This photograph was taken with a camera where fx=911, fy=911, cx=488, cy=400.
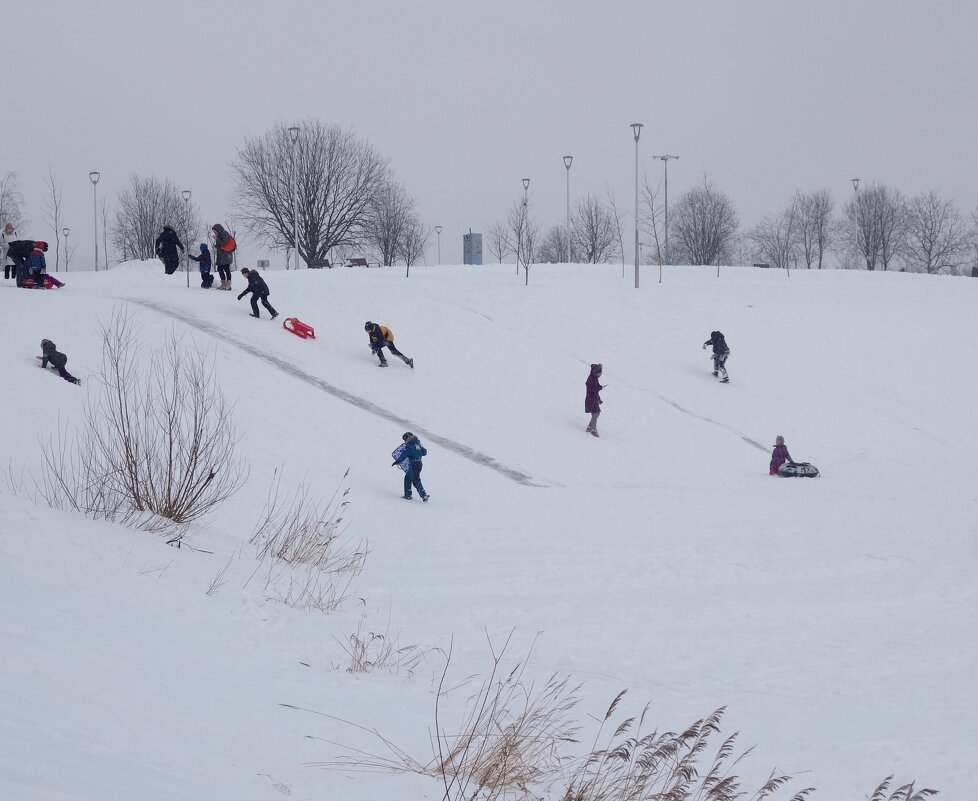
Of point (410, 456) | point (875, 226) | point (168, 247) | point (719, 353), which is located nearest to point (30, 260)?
point (168, 247)

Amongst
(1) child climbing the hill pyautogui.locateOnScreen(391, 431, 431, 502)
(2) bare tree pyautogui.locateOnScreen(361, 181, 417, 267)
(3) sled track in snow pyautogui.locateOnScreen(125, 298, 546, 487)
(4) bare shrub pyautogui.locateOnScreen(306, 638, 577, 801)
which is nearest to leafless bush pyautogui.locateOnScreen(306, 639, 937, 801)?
(4) bare shrub pyautogui.locateOnScreen(306, 638, 577, 801)

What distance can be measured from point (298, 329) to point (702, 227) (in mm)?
51721

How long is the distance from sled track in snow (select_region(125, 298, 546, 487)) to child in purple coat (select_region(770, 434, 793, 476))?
5158 millimetres

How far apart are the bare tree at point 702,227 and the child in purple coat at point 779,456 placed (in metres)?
49.1

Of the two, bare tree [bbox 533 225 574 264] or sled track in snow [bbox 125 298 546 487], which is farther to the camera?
bare tree [bbox 533 225 574 264]

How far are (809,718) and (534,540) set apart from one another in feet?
22.4

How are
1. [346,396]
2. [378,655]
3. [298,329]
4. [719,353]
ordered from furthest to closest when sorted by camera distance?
[719,353] < [298,329] < [346,396] < [378,655]

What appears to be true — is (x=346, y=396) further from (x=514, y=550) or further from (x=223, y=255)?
(x=514, y=550)

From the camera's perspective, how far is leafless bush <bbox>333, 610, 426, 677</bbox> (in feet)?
19.4

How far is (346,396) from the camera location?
19.4 m

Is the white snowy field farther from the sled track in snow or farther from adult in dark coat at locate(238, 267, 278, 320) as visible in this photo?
adult in dark coat at locate(238, 267, 278, 320)

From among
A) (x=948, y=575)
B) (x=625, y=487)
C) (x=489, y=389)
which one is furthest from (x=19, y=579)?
(x=489, y=389)

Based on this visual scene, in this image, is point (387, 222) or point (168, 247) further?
point (387, 222)

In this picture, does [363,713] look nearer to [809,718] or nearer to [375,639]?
[375,639]
